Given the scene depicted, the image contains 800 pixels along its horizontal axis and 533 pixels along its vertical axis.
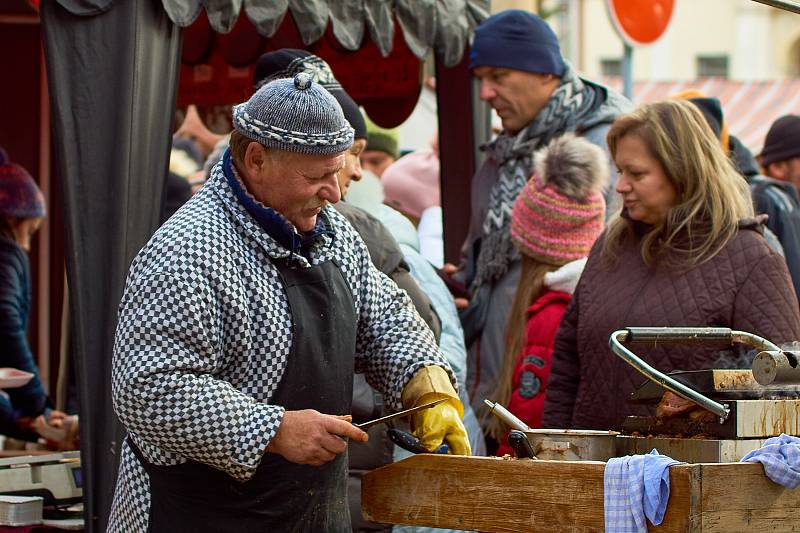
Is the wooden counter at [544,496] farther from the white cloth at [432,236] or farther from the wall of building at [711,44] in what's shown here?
the wall of building at [711,44]

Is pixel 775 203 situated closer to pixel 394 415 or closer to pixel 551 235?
pixel 551 235

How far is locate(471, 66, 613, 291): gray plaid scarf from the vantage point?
207 inches

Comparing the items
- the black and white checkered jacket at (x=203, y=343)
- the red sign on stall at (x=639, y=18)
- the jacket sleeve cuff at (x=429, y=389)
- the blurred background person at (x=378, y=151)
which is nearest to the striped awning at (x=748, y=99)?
the red sign on stall at (x=639, y=18)

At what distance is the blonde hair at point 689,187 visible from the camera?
12.6 ft

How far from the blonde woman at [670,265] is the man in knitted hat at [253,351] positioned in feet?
2.79

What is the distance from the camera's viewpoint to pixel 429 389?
3.19 meters

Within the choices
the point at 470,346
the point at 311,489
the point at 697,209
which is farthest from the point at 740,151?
the point at 311,489

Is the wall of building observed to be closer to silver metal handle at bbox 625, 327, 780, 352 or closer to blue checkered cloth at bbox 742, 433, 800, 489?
silver metal handle at bbox 625, 327, 780, 352

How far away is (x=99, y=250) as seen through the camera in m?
4.08

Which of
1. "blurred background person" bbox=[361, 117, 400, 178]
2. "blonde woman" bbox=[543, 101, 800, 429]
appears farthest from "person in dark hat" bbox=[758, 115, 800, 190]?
"blonde woman" bbox=[543, 101, 800, 429]

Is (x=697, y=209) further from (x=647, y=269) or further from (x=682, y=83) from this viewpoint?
(x=682, y=83)

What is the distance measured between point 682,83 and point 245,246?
15.3 meters

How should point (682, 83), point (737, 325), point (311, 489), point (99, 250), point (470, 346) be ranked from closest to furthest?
point (311, 489), point (737, 325), point (99, 250), point (470, 346), point (682, 83)

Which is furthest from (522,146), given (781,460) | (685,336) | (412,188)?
(781,460)
